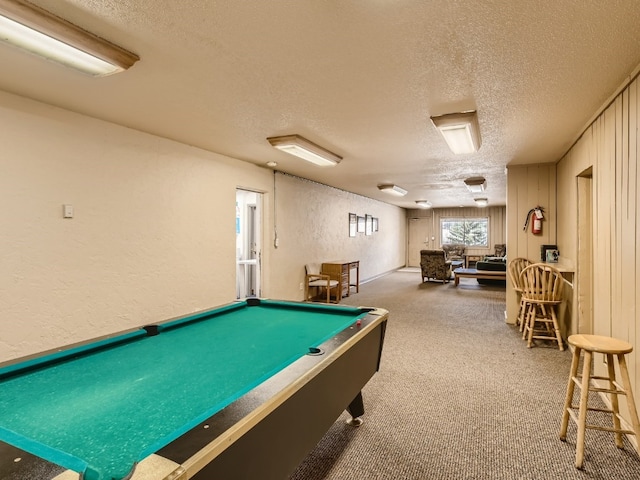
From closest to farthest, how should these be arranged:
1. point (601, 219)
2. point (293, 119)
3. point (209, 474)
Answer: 1. point (209, 474)
2. point (601, 219)
3. point (293, 119)

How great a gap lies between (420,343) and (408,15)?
3.47 meters

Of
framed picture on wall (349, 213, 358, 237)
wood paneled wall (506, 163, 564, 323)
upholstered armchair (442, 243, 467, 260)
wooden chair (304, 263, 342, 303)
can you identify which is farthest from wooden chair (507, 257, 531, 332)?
upholstered armchair (442, 243, 467, 260)

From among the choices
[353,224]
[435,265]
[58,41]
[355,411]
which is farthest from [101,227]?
[435,265]

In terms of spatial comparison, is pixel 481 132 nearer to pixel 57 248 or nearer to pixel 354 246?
pixel 57 248

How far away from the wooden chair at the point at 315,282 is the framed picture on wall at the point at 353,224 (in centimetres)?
202

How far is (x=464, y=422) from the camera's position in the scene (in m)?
2.36

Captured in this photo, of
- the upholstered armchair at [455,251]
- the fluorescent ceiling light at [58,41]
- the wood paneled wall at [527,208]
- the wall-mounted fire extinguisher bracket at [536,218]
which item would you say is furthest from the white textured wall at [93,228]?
the upholstered armchair at [455,251]

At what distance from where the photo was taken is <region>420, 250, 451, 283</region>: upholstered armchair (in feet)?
29.4

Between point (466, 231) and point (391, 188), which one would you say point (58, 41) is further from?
point (466, 231)

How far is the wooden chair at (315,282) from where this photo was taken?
20.6ft

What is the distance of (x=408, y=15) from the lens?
64.2 inches

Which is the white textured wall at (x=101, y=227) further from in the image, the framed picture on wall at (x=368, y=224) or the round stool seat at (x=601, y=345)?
the framed picture on wall at (x=368, y=224)

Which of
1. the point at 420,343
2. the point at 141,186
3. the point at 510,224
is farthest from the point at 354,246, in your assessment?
the point at 141,186

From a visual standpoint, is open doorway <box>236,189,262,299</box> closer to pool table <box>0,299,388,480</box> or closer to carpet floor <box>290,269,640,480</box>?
carpet floor <box>290,269,640,480</box>
